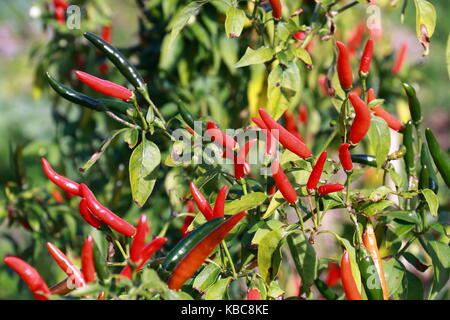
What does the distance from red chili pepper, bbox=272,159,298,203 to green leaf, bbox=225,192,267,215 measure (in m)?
0.05

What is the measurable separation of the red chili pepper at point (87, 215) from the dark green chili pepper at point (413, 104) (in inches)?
22.6

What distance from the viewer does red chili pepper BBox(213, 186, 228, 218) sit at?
3.05 feet

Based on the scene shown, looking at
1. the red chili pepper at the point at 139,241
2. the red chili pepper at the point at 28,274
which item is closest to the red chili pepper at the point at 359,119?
the red chili pepper at the point at 139,241

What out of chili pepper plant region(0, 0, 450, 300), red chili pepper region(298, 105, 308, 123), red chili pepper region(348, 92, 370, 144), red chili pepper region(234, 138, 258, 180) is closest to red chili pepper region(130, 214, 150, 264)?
chili pepper plant region(0, 0, 450, 300)

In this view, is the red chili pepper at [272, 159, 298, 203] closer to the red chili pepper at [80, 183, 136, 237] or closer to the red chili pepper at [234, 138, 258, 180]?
the red chili pepper at [234, 138, 258, 180]

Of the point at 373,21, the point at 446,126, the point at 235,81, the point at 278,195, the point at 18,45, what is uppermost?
the point at 373,21

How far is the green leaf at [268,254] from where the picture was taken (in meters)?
0.96

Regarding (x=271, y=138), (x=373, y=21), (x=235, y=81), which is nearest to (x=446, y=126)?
(x=235, y=81)

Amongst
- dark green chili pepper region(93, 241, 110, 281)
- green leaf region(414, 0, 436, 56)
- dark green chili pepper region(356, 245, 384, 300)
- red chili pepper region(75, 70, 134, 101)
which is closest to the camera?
dark green chili pepper region(93, 241, 110, 281)

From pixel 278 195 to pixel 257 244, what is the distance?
10cm

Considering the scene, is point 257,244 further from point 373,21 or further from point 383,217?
point 373,21

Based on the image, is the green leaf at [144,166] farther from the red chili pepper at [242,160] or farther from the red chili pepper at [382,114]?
the red chili pepper at [382,114]

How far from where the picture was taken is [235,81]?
1905 millimetres

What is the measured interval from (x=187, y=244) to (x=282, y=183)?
0.55 feet
